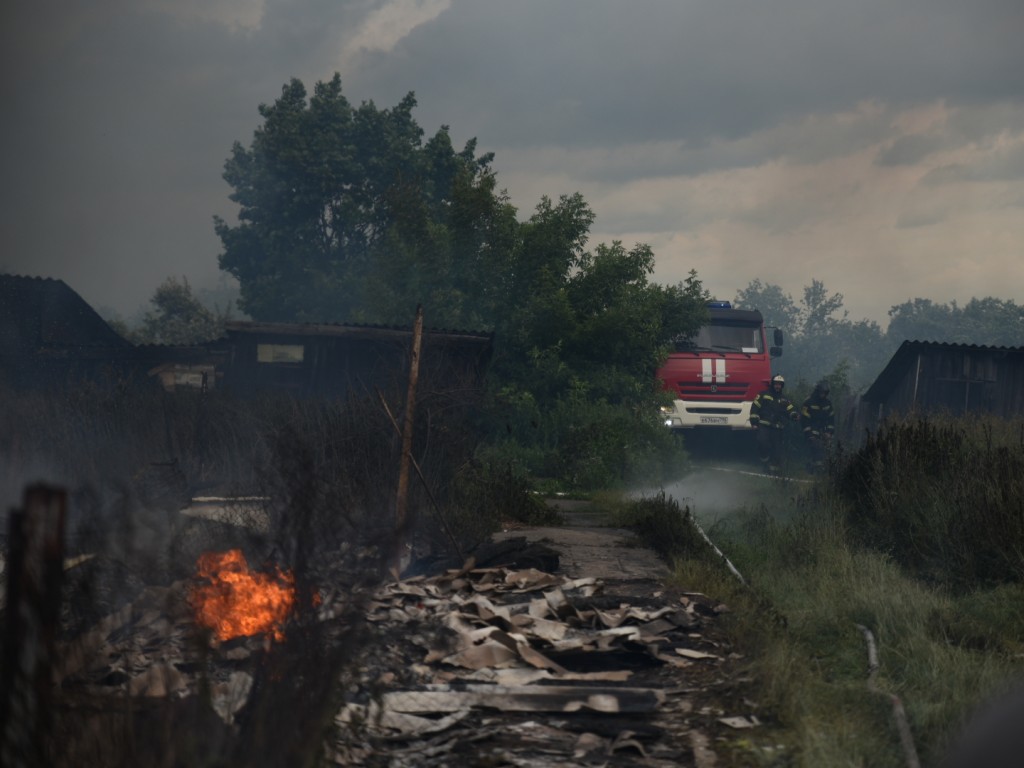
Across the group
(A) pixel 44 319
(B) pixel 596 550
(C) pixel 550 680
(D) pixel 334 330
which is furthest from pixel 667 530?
(A) pixel 44 319

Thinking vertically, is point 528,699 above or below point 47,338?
below

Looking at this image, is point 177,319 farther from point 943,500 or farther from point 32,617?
point 32,617

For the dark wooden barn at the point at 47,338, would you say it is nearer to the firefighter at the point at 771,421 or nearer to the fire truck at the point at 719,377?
the fire truck at the point at 719,377

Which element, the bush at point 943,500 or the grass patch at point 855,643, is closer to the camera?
the grass patch at point 855,643

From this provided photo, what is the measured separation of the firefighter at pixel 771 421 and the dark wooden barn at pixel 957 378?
2.11 meters

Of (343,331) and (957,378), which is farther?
(957,378)

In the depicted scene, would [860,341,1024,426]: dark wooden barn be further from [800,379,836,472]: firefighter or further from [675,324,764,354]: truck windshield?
[675,324,764,354]: truck windshield

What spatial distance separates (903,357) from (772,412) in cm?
519

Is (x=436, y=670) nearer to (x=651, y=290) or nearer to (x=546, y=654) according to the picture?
(x=546, y=654)

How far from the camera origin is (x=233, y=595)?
20.8 ft

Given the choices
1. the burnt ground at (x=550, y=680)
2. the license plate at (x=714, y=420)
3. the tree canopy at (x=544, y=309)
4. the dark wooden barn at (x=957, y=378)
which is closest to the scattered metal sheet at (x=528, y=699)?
the burnt ground at (x=550, y=680)

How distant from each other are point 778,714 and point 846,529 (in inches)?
241

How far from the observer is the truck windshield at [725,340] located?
80.0 feet

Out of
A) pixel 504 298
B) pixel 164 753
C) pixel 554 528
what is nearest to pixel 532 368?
pixel 504 298
